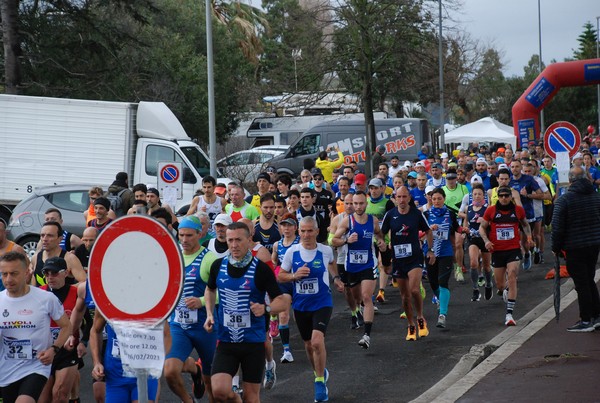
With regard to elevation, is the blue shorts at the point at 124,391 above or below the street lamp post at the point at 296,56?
below

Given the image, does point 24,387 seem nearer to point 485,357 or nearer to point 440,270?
point 485,357

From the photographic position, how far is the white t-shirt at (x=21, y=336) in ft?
24.6

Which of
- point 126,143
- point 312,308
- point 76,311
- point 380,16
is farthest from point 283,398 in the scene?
point 380,16

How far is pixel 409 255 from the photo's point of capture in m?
13.0

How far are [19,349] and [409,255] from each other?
6.52 m

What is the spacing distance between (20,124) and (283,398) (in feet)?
56.7

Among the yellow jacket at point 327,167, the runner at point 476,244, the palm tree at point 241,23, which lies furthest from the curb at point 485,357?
the palm tree at point 241,23

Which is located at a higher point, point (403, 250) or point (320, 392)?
point (403, 250)

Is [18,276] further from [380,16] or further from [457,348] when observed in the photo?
[380,16]

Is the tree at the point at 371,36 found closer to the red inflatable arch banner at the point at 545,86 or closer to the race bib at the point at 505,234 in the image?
the red inflatable arch banner at the point at 545,86

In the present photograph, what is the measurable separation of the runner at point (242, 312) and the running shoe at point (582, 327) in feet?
18.0

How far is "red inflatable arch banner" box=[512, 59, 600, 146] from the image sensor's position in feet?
117

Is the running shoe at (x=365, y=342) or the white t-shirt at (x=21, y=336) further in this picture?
the running shoe at (x=365, y=342)

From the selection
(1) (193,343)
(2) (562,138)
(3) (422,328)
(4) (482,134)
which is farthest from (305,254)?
(4) (482,134)
